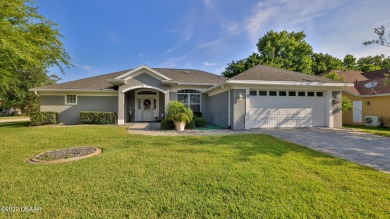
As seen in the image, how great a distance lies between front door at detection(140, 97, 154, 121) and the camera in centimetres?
1658

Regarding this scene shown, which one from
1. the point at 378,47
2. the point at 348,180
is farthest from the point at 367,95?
the point at 348,180

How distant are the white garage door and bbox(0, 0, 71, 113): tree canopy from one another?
32.3 ft

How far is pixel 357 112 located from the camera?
15188 millimetres

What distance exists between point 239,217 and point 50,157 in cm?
540

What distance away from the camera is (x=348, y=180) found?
3686 millimetres

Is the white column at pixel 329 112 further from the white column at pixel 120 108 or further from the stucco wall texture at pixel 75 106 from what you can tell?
the stucco wall texture at pixel 75 106

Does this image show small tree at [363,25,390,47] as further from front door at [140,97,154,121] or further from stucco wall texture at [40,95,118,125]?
stucco wall texture at [40,95,118,125]

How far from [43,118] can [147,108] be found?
24.6 feet

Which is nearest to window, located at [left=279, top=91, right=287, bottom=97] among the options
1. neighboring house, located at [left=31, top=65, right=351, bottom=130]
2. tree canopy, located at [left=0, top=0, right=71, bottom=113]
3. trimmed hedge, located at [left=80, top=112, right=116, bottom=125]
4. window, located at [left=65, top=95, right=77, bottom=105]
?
neighboring house, located at [left=31, top=65, right=351, bottom=130]

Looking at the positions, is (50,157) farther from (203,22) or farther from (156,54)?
(156,54)

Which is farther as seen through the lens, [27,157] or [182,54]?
[182,54]

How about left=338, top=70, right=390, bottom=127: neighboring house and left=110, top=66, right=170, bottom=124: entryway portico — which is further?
left=110, top=66, right=170, bottom=124: entryway portico

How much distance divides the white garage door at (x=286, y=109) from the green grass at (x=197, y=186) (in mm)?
5552

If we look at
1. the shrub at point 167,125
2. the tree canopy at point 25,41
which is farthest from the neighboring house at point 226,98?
the tree canopy at point 25,41
